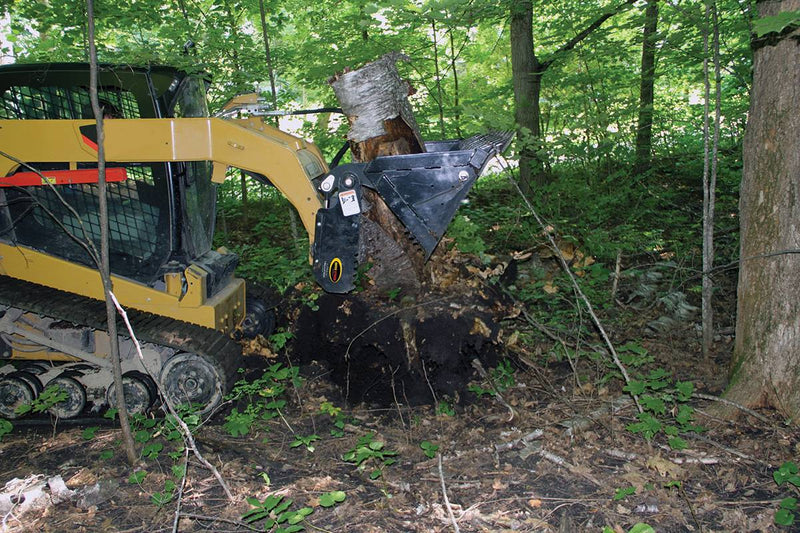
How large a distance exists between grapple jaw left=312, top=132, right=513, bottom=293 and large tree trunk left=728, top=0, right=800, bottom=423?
1532 millimetres

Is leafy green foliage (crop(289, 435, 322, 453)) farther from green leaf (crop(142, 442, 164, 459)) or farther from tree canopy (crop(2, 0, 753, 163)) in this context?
tree canopy (crop(2, 0, 753, 163))

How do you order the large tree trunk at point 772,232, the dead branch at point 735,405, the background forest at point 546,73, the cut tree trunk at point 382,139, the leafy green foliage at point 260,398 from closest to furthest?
the large tree trunk at point 772,232 < the dead branch at point 735,405 < the leafy green foliage at point 260,398 < the cut tree trunk at point 382,139 < the background forest at point 546,73

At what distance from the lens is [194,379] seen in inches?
177

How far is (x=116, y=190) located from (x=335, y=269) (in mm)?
1750

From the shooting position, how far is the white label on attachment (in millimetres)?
4102

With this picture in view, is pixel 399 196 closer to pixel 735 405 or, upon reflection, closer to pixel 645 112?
pixel 735 405

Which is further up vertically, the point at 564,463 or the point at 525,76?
the point at 525,76

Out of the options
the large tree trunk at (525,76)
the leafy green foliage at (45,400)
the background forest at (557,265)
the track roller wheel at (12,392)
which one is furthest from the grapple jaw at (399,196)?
the large tree trunk at (525,76)

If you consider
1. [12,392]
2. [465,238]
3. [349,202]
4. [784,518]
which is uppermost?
[349,202]

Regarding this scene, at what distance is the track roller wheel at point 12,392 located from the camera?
452 centimetres

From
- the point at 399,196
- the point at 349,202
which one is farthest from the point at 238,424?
the point at 399,196

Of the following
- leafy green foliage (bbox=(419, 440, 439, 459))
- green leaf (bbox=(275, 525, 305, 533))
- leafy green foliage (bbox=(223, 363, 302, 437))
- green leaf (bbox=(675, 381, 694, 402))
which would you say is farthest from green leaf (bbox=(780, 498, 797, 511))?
leafy green foliage (bbox=(223, 363, 302, 437))

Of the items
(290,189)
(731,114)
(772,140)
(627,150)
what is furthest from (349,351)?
(627,150)

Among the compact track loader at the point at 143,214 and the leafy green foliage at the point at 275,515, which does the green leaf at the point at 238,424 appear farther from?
the leafy green foliage at the point at 275,515
